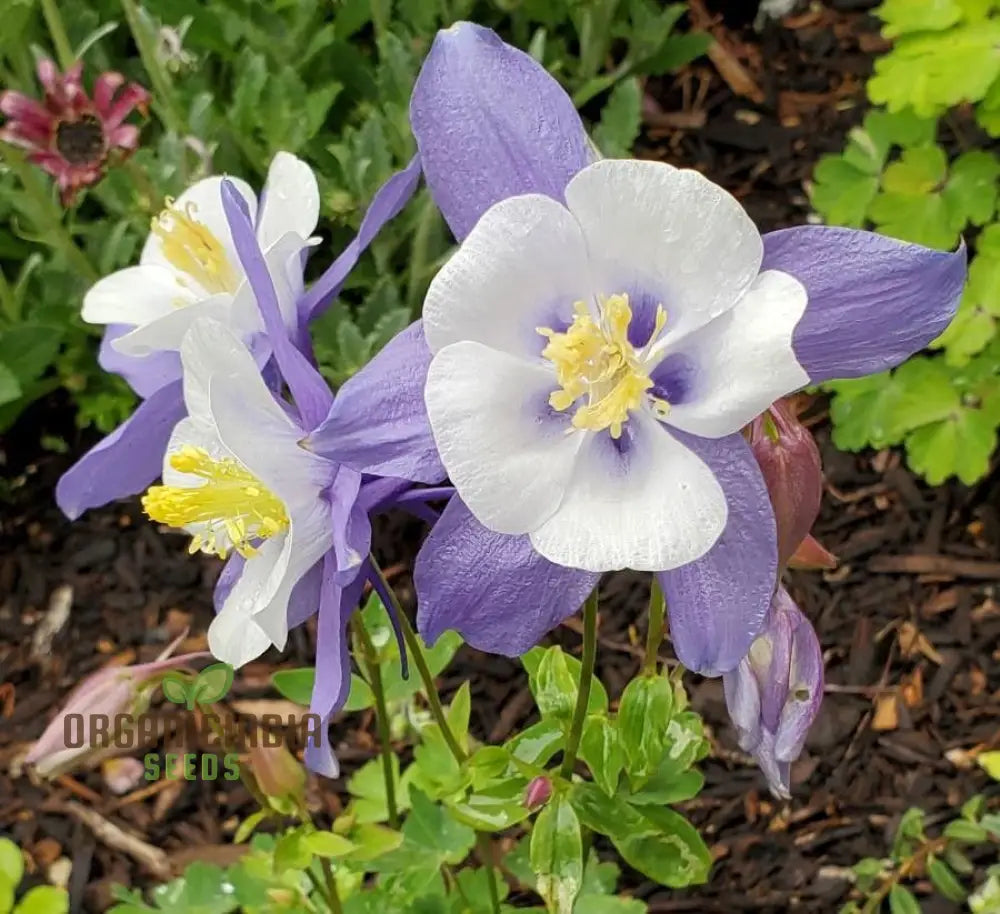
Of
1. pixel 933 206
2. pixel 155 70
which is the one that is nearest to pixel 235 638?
→ pixel 155 70

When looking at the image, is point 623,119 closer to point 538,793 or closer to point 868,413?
point 868,413

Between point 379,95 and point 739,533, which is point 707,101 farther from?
point 739,533

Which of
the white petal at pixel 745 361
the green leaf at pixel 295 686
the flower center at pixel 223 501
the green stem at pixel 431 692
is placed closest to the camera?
the white petal at pixel 745 361

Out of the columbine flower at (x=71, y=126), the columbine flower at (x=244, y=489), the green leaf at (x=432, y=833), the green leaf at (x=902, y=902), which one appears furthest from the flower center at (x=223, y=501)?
the green leaf at (x=902, y=902)

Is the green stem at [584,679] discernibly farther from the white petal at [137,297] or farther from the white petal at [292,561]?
the white petal at [137,297]

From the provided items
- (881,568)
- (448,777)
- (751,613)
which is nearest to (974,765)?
(881,568)

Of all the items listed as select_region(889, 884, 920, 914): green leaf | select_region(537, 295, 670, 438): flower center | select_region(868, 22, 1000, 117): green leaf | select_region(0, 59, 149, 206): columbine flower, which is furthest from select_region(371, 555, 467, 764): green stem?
select_region(868, 22, 1000, 117): green leaf
